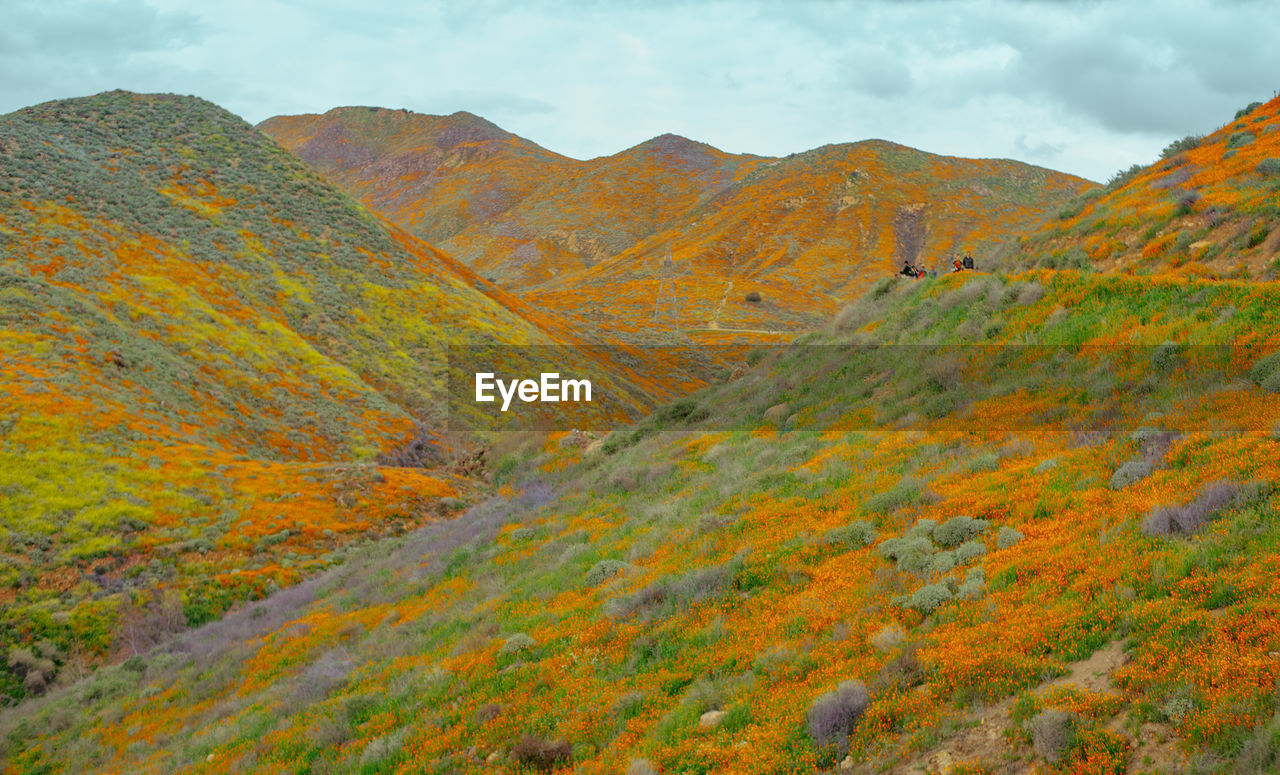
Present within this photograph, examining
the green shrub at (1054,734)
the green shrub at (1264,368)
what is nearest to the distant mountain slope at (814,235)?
the green shrub at (1264,368)

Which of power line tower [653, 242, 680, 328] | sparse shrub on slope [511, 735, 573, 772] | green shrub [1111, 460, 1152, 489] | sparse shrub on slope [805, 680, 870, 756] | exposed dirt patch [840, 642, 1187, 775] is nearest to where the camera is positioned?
exposed dirt patch [840, 642, 1187, 775]

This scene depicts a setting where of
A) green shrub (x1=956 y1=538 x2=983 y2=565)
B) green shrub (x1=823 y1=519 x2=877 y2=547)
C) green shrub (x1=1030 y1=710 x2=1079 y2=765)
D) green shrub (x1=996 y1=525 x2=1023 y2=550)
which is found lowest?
green shrub (x1=1030 y1=710 x2=1079 y2=765)

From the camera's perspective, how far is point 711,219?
131 metres

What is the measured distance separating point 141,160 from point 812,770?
201 feet

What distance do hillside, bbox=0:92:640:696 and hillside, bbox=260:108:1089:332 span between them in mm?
32356

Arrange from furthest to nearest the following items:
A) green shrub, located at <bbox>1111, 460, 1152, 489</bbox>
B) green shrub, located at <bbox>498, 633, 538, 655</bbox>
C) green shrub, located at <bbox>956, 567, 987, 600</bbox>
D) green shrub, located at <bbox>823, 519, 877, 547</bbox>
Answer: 1. green shrub, located at <bbox>498, 633, 538, 655</bbox>
2. green shrub, located at <bbox>823, 519, 877, 547</bbox>
3. green shrub, located at <bbox>1111, 460, 1152, 489</bbox>
4. green shrub, located at <bbox>956, 567, 987, 600</bbox>

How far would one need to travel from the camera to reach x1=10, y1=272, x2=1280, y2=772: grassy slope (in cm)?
568

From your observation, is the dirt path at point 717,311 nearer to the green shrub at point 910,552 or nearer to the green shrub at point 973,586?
the green shrub at point 910,552

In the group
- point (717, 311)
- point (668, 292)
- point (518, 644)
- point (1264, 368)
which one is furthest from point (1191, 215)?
point (668, 292)

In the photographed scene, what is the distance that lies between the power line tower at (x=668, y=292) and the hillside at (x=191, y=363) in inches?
1091

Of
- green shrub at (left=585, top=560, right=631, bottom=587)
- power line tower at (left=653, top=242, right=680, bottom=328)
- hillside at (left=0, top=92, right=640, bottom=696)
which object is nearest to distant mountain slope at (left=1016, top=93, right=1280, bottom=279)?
green shrub at (left=585, top=560, right=631, bottom=587)

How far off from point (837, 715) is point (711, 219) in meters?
130

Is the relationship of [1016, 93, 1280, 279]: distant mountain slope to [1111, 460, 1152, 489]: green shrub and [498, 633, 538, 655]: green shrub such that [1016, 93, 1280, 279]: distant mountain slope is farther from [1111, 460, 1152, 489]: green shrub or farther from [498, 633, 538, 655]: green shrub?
[498, 633, 538, 655]: green shrub

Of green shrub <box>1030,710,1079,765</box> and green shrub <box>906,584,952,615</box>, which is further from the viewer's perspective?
green shrub <box>906,584,952,615</box>
